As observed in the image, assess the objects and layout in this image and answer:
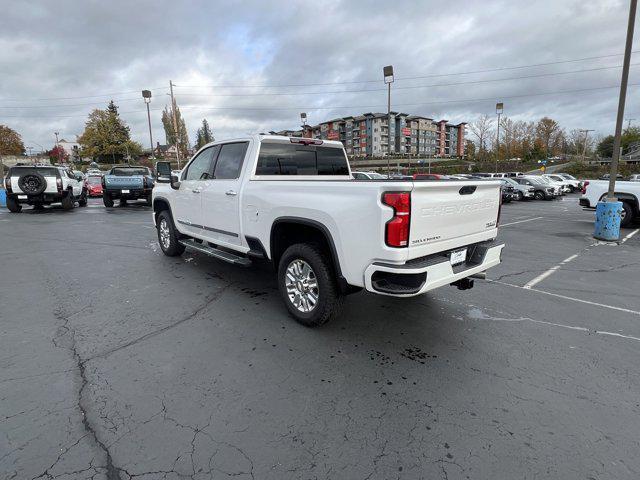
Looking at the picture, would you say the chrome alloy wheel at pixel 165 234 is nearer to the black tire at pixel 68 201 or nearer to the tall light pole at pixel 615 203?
the tall light pole at pixel 615 203

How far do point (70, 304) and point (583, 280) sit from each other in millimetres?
7288

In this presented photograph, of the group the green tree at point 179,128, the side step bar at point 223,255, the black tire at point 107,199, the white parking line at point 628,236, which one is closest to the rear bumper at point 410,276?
the side step bar at point 223,255

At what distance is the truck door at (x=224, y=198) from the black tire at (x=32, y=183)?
1241 cm

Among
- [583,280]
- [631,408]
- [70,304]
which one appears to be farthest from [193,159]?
[583,280]

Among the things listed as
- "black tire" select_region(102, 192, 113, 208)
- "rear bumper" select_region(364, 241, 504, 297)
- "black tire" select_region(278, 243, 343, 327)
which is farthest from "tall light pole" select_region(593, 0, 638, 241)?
"black tire" select_region(102, 192, 113, 208)

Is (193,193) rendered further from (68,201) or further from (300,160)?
(68,201)

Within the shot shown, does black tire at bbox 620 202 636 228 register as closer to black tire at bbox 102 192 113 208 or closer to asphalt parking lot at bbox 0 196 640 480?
Answer: asphalt parking lot at bbox 0 196 640 480

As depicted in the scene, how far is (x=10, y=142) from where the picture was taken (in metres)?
83.9

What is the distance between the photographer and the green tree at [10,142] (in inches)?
3161

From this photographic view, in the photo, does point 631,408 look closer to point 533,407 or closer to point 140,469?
point 533,407

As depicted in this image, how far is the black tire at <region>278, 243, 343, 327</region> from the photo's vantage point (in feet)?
11.8

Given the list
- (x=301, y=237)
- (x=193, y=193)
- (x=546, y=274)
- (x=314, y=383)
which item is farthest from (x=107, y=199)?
(x=546, y=274)

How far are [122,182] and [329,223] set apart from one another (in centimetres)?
1554

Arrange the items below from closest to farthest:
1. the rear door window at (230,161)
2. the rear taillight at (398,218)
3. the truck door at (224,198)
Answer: the rear taillight at (398,218), the truck door at (224,198), the rear door window at (230,161)
